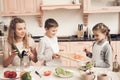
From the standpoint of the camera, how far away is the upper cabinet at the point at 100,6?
14.1 feet

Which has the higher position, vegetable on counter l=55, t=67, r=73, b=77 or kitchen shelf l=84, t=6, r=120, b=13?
kitchen shelf l=84, t=6, r=120, b=13

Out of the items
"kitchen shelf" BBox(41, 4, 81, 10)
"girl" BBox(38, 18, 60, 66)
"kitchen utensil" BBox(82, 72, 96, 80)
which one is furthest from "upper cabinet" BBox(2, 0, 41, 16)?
"kitchen utensil" BBox(82, 72, 96, 80)

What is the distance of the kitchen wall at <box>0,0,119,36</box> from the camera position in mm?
4684

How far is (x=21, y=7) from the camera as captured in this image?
4.47m

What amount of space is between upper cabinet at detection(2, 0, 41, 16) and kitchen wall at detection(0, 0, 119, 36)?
0.27 m

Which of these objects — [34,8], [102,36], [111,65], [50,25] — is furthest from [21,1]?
[111,65]

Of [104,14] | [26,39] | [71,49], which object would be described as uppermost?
[104,14]

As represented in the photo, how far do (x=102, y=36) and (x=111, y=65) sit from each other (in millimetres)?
346

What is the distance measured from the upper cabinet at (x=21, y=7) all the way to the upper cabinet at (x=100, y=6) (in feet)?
2.76

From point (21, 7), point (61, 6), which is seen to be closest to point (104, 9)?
point (61, 6)

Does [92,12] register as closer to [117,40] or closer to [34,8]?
[117,40]

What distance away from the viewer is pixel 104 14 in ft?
15.3

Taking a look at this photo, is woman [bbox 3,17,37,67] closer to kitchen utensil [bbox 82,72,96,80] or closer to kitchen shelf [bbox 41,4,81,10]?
kitchen utensil [bbox 82,72,96,80]

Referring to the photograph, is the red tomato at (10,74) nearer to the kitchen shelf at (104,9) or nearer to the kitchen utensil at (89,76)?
the kitchen utensil at (89,76)
